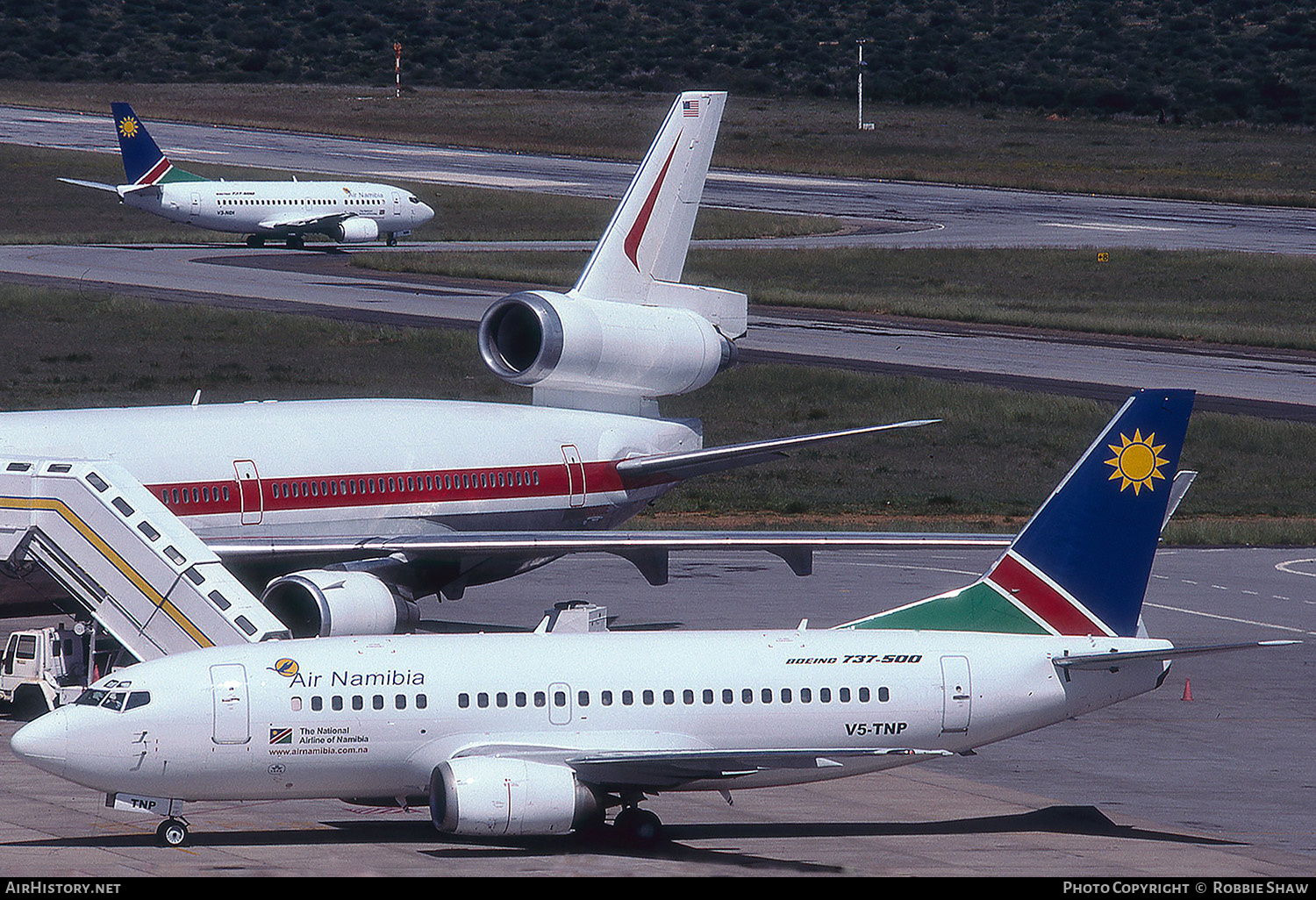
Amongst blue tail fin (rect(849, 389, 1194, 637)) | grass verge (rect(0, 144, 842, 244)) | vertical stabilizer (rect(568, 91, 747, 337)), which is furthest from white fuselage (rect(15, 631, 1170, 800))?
grass verge (rect(0, 144, 842, 244))

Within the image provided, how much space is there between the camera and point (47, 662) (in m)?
35.6

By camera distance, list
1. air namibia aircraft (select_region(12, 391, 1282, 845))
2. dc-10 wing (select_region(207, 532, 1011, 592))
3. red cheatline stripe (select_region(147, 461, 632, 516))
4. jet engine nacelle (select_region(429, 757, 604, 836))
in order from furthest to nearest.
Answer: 1. red cheatline stripe (select_region(147, 461, 632, 516))
2. dc-10 wing (select_region(207, 532, 1011, 592))
3. air namibia aircraft (select_region(12, 391, 1282, 845))
4. jet engine nacelle (select_region(429, 757, 604, 836))

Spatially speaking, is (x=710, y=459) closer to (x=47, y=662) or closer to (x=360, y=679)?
(x=47, y=662)

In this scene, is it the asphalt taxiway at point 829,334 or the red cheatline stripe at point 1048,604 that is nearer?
the red cheatline stripe at point 1048,604

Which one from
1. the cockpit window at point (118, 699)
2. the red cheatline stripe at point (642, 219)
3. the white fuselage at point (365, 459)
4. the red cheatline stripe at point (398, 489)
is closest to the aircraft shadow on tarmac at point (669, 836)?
the cockpit window at point (118, 699)

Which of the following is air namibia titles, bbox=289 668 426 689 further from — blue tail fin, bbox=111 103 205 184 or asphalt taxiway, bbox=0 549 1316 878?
blue tail fin, bbox=111 103 205 184

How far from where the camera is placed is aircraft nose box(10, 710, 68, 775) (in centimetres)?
2658

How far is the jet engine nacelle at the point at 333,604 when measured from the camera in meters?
35.4

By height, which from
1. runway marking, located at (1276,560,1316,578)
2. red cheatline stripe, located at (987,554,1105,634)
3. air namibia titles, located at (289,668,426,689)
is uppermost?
red cheatline stripe, located at (987,554,1105,634)

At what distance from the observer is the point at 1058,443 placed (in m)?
70.9

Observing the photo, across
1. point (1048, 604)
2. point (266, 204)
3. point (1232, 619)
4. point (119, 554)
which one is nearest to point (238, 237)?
point (266, 204)

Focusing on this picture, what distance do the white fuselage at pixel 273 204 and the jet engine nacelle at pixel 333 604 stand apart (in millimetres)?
92333

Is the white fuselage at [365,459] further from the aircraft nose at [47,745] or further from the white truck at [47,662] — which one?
the aircraft nose at [47,745]
